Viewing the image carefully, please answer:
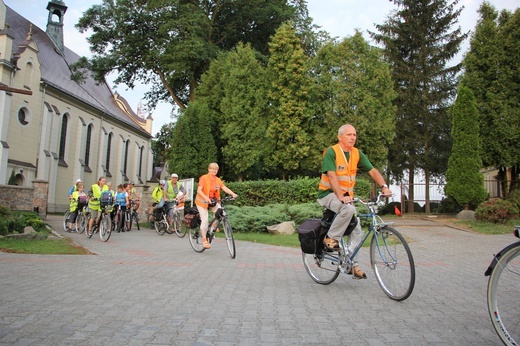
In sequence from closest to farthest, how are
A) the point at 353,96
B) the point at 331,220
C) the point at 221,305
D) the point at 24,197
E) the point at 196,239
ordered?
1. the point at 221,305
2. the point at 331,220
3. the point at 196,239
4. the point at 24,197
5. the point at 353,96

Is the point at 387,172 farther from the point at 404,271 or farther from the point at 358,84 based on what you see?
the point at 404,271

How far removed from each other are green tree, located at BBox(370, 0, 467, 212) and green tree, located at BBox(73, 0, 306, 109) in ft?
25.5

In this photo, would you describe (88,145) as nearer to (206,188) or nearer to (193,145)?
(193,145)

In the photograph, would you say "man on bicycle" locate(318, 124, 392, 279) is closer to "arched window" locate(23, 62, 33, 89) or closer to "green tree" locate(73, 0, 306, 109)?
"green tree" locate(73, 0, 306, 109)

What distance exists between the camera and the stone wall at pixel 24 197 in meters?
20.1

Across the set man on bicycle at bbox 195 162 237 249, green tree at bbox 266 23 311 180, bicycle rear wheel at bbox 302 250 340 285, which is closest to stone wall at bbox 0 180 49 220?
green tree at bbox 266 23 311 180

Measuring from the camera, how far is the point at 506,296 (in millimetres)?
3262

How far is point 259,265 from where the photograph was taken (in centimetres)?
816

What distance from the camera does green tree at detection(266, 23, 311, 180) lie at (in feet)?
74.9

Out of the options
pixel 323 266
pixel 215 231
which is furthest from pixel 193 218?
pixel 323 266

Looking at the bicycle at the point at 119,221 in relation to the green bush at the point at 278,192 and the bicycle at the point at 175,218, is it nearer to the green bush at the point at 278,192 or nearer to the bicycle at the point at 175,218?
the bicycle at the point at 175,218

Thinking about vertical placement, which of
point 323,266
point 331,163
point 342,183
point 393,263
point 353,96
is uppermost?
point 353,96

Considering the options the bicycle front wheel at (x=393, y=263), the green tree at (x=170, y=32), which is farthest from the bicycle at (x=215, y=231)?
the green tree at (x=170, y=32)

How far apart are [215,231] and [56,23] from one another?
4700 cm
